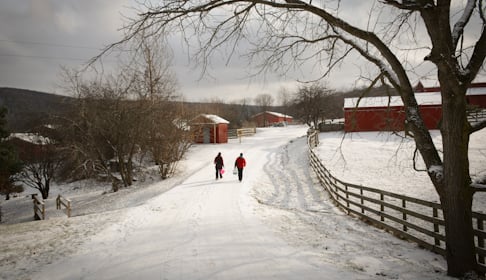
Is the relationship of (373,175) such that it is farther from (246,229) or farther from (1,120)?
(1,120)

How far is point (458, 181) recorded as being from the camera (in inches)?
174

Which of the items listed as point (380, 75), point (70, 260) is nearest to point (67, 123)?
point (70, 260)

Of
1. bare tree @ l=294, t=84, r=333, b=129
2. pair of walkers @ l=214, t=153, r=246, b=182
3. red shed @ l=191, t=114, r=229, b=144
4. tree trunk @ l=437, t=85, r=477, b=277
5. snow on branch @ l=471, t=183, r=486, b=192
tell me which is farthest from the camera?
bare tree @ l=294, t=84, r=333, b=129

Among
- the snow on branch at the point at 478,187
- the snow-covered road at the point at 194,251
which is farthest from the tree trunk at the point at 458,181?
the snow-covered road at the point at 194,251

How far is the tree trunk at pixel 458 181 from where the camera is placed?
14.5 ft

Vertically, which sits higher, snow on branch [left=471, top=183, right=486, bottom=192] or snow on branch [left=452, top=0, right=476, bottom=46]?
Answer: snow on branch [left=452, top=0, right=476, bottom=46]

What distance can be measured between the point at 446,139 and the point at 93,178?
30191mm

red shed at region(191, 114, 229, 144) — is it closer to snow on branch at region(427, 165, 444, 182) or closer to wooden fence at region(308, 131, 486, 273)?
wooden fence at region(308, 131, 486, 273)

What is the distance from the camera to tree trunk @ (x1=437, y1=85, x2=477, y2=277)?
4406 millimetres

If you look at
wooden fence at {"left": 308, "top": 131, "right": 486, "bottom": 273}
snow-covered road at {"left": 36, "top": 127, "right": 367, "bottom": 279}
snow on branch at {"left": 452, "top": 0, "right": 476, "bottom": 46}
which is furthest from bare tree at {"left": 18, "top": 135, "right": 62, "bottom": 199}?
snow on branch at {"left": 452, "top": 0, "right": 476, "bottom": 46}

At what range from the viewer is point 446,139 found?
453 centimetres

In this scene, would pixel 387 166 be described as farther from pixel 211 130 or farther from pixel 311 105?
pixel 311 105

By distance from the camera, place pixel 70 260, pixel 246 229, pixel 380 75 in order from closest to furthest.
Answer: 1. pixel 380 75
2. pixel 70 260
3. pixel 246 229

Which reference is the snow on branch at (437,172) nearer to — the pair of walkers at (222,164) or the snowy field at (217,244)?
the snowy field at (217,244)
